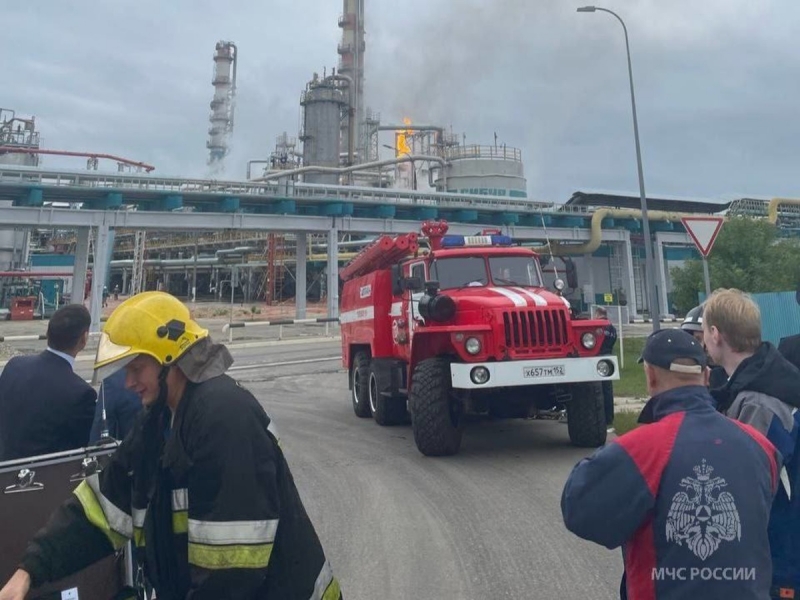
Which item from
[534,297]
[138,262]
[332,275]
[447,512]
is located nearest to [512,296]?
[534,297]

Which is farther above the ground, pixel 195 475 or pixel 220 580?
pixel 195 475

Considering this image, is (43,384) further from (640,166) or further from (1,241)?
(1,241)

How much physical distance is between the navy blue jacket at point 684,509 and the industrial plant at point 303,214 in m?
7.66

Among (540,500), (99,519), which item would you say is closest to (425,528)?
(540,500)

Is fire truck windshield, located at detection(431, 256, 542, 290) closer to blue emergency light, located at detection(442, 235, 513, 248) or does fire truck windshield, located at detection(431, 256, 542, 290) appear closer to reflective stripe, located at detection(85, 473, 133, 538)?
blue emergency light, located at detection(442, 235, 513, 248)

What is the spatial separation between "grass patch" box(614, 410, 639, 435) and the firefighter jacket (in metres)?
7.58

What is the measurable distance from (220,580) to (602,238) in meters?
46.1

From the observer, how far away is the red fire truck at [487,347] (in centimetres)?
773

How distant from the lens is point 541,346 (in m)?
7.89

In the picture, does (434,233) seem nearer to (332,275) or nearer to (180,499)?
(180,499)

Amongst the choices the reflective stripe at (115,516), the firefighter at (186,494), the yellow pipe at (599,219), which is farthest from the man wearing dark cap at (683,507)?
the yellow pipe at (599,219)

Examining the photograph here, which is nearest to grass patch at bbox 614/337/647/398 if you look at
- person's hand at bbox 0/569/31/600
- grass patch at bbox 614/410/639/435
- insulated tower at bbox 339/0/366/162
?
grass patch at bbox 614/410/639/435

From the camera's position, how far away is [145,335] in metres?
2.35

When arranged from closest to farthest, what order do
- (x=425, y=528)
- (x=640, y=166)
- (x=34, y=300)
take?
1. (x=425, y=528)
2. (x=640, y=166)
3. (x=34, y=300)
